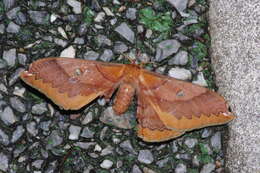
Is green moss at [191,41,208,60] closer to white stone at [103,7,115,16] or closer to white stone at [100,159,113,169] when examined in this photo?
white stone at [103,7,115,16]

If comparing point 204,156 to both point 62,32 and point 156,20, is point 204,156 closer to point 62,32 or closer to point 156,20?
point 156,20

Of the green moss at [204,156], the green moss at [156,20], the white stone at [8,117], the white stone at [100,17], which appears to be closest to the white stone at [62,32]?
the white stone at [100,17]

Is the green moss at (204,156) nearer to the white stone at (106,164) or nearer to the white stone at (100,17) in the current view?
the white stone at (106,164)

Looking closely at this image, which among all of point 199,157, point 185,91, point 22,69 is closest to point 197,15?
point 185,91

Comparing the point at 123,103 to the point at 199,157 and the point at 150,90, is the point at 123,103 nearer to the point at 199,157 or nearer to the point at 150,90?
the point at 150,90

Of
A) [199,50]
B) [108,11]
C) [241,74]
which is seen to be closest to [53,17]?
[108,11]
